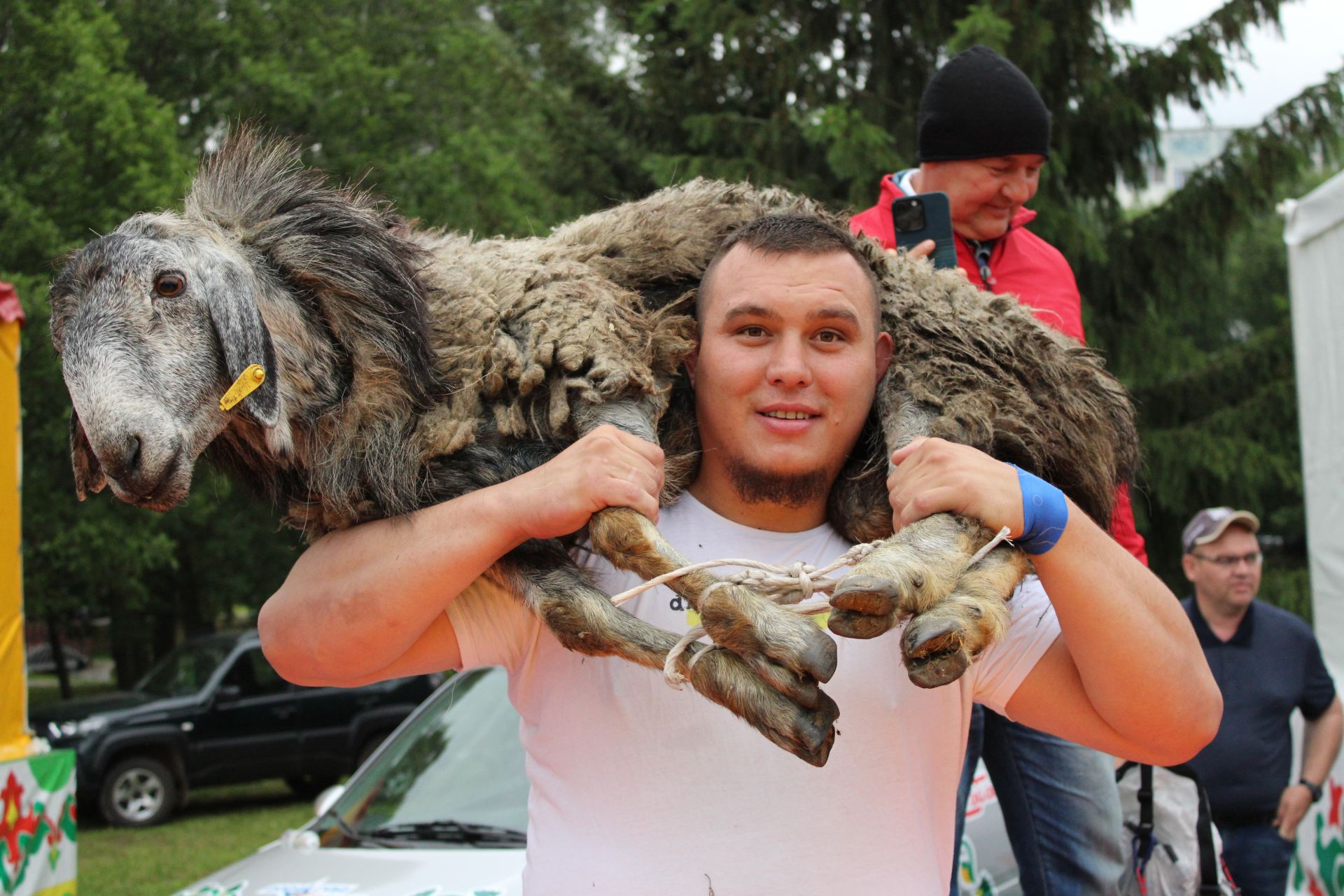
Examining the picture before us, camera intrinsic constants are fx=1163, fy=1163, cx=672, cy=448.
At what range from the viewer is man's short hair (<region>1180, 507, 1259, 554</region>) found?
541 centimetres

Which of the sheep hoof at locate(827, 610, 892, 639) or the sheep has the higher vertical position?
the sheep

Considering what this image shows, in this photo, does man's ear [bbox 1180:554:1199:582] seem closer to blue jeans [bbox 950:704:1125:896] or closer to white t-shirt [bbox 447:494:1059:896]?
blue jeans [bbox 950:704:1125:896]

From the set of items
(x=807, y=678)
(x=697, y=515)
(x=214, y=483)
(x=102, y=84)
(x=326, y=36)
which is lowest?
(x=807, y=678)

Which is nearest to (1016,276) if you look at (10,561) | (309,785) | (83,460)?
(83,460)

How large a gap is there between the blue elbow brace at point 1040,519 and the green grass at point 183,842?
26.8 feet

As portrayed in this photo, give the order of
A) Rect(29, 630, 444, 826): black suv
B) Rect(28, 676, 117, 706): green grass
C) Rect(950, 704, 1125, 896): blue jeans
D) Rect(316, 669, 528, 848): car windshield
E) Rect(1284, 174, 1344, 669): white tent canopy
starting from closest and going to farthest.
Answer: Rect(950, 704, 1125, 896): blue jeans → Rect(316, 669, 528, 848): car windshield → Rect(1284, 174, 1344, 669): white tent canopy → Rect(29, 630, 444, 826): black suv → Rect(28, 676, 117, 706): green grass

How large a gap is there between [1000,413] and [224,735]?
10423mm

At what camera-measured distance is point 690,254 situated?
2.68m

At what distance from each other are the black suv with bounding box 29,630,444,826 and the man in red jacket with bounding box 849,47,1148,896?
8.88 metres

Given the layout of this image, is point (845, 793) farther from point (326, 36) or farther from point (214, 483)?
point (326, 36)

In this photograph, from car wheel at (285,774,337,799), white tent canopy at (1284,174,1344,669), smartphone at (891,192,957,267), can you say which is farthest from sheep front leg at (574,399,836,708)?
car wheel at (285,774,337,799)

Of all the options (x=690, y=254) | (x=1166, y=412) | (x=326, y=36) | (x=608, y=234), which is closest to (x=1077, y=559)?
(x=690, y=254)

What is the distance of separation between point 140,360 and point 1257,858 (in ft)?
16.0

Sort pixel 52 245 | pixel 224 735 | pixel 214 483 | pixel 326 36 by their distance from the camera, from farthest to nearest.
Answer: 1. pixel 326 36
2. pixel 224 735
3. pixel 52 245
4. pixel 214 483
